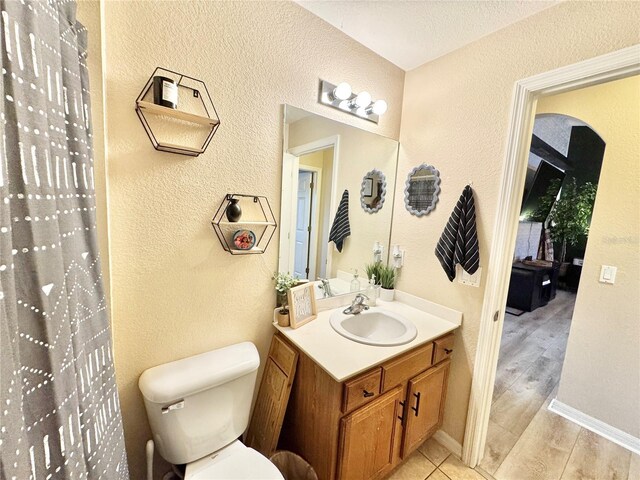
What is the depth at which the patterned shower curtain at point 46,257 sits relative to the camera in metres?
0.49

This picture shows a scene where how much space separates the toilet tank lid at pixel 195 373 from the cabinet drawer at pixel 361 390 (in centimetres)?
44

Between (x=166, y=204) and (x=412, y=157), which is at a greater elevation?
(x=412, y=157)

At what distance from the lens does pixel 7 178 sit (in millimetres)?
490

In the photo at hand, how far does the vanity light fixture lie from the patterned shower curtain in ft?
3.51

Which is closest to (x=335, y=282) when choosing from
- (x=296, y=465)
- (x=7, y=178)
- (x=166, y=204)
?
(x=296, y=465)

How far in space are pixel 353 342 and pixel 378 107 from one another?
142 centimetres

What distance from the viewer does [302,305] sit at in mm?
1483

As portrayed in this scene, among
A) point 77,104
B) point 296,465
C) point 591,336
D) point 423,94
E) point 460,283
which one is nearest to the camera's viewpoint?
point 77,104

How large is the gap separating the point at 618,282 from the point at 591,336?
1.41 feet

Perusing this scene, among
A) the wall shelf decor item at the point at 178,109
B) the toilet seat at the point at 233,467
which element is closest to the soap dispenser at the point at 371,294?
the toilet seat at the point at 233,467

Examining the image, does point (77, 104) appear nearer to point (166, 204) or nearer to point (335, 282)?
point (166, 204)

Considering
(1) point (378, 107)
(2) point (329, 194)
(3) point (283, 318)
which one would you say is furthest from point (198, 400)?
(1) point (378, 107)

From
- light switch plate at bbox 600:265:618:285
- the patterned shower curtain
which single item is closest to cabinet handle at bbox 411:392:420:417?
the patterned shower curtain

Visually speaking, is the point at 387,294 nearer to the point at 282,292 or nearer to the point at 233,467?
the point at 282,292
